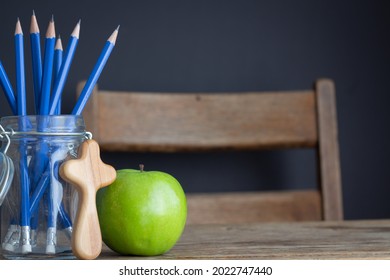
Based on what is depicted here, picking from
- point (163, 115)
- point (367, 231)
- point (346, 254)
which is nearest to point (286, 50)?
point (163, 115)

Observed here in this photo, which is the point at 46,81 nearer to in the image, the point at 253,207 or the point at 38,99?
the point at 38,99

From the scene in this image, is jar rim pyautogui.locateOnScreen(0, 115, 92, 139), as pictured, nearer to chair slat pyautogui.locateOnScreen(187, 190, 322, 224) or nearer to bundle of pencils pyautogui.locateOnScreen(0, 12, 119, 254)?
bundle of pencils pyautogui.locateOnScreen(0, 12, 119, 254)

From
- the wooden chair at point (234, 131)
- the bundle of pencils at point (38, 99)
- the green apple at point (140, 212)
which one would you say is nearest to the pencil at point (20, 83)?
the bundle of pencils at point (38, 99)

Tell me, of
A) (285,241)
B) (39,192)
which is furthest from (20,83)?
(285,241)

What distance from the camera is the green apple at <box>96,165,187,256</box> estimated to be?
709mm

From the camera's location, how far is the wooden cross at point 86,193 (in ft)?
2.17

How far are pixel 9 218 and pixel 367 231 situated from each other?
0.53m

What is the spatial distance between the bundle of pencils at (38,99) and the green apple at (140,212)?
5 cm

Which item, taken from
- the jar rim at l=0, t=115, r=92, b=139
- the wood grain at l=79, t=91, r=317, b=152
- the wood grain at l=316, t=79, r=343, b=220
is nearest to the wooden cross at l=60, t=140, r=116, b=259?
the jar rim at l=0, t=115, r=92, b=139

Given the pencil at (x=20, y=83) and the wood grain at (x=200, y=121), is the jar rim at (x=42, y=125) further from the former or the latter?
the wood grain at (x=200, y=121)

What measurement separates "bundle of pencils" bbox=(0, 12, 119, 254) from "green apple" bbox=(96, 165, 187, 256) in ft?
0.15

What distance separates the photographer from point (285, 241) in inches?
34.5

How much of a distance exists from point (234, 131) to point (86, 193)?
1.09m

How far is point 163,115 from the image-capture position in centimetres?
170
